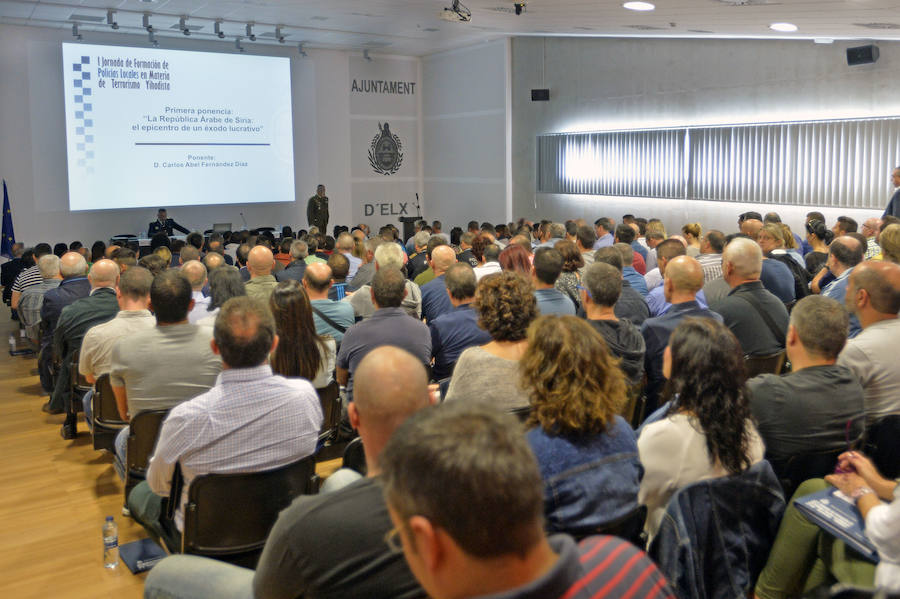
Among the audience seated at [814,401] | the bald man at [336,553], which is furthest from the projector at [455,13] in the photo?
the bald man at [336,553]

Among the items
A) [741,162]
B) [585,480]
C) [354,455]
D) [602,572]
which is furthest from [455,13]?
[602,572]

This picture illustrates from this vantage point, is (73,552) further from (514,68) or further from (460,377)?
(514,68)

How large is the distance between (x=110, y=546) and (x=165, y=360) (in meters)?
0.96

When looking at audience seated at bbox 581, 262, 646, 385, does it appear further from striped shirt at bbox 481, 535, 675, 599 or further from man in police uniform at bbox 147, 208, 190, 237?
man in police uniform at bbox 147, 208, 190, 237

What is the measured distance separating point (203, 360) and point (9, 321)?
26.4ft

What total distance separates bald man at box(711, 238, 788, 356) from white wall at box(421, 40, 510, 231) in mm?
11270

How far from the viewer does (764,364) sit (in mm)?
4129

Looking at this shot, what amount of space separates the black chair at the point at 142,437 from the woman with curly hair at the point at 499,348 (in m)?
1.37

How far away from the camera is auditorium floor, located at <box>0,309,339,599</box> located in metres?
3.52

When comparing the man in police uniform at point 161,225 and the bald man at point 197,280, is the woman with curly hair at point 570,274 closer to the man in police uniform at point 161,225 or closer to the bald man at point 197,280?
the bald man at point 197,280

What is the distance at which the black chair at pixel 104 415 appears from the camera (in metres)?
4.13

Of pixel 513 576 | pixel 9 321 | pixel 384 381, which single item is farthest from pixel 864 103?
pixel 9 321

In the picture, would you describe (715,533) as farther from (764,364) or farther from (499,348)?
(764,364)

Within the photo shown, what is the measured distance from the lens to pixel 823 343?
9.17 feet
